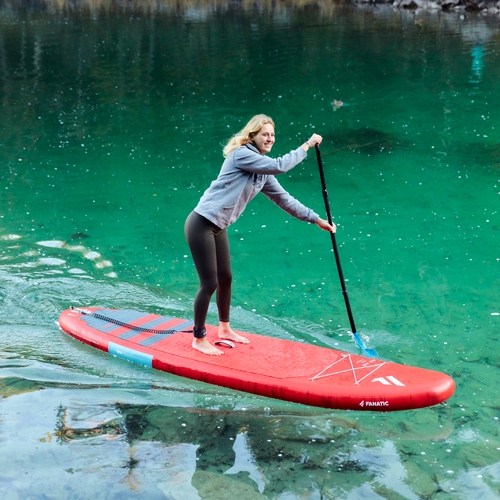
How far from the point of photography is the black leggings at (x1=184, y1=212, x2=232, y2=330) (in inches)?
177

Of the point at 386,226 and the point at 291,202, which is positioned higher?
the point at 291,202

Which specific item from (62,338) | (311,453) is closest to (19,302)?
(62,338)

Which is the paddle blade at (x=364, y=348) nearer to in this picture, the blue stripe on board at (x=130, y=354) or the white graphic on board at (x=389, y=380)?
the white graphic on board at (x=389, y=380)

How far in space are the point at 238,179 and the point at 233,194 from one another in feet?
0.40

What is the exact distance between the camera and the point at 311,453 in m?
3.96

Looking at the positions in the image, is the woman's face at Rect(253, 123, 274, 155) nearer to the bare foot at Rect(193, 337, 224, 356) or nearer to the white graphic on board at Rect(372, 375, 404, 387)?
the bare foot at Rect(193, 337, 224, 356)

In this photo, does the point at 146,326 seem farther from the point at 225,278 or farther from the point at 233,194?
the point at 233,194

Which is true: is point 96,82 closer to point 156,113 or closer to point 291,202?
point 156,113

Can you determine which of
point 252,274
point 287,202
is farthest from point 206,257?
point 252,274

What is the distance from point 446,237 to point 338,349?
3516 mm

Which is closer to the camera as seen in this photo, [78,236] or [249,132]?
[249,132]

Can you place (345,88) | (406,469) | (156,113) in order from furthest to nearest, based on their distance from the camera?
(345,88) → (156,113) → (406,469)

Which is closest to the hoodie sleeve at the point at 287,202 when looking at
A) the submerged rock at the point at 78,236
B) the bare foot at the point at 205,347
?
the bare foot at the point at 205,347

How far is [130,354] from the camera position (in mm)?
5156
